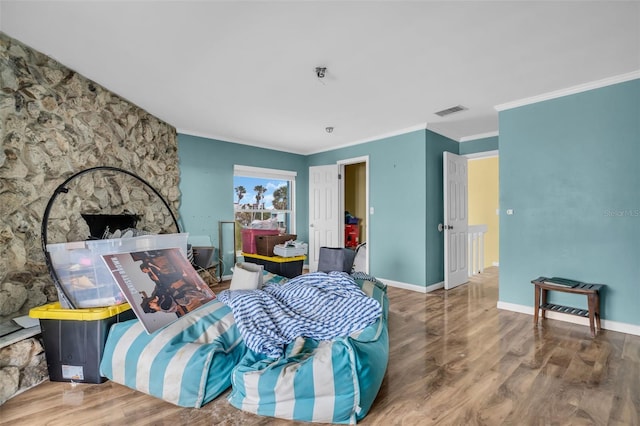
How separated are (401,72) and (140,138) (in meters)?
3.15

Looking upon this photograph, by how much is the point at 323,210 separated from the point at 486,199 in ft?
12.6

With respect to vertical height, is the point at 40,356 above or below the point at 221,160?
below

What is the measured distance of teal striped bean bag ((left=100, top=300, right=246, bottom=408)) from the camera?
180 cm

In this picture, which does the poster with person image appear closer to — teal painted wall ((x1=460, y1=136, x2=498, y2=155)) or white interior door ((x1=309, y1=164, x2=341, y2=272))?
white interior door ((x1=309, y1=164, x2=341, y2=272))

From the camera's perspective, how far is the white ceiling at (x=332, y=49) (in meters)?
2.02

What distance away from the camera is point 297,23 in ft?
6.99

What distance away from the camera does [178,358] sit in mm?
1832

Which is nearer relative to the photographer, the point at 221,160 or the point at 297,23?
the point at 297,23

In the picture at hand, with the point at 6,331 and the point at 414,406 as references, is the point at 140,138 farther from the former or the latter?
the point at 414,406

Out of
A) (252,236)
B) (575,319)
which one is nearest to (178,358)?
(252,236)

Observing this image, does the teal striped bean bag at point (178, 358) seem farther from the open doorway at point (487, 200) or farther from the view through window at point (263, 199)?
the open doorway at point (487, 200)

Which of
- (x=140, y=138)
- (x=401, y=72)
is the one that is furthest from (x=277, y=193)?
(x=401, y=72)

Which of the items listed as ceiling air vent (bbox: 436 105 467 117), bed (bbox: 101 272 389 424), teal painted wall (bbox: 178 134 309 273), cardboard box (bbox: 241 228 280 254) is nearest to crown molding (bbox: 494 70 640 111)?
ceiling air vent (bbox: 436 105 467 117)

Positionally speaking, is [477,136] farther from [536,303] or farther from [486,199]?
[536,303]
